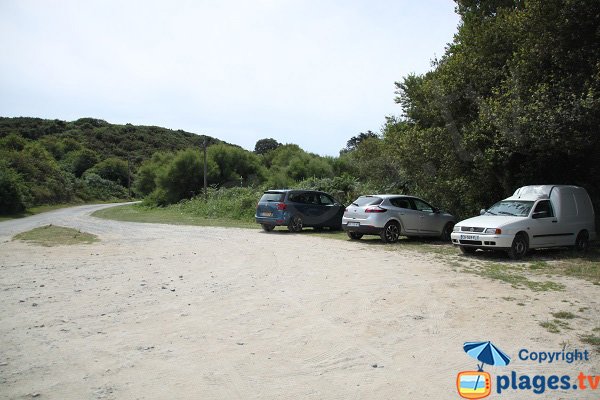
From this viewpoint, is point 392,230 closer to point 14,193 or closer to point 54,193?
point 14,193

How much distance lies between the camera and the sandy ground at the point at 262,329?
423cm

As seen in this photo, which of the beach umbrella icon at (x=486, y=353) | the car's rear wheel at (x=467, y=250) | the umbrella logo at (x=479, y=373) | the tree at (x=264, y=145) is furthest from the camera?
the tree at (x=264, y=145)

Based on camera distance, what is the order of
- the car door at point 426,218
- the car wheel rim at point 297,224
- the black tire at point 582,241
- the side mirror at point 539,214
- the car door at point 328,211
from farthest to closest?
the car door at point 328,211
the car wheel rim at point 297,224
the car door at point 426,218
the black tire at point 582,241
the side mirror at point 539,214

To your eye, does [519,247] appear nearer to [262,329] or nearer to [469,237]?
[469,237]

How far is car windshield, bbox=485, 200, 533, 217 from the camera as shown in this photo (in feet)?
41.0

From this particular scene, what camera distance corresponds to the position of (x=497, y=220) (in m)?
12.1

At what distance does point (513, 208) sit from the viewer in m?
12.8

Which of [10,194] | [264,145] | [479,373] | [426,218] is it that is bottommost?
[479,373]

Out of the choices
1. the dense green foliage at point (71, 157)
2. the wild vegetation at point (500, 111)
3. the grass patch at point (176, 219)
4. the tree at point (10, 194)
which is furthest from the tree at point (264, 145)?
the wild vegetation at point (500, 111)

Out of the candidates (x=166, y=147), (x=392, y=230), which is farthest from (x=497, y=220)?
(x=166, y=147)

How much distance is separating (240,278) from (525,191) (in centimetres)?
881

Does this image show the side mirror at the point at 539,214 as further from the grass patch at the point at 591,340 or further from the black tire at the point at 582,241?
the grass patch at the point at 591,340

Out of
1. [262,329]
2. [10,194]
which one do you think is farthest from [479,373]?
[10,194]

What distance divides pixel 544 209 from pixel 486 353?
9097mm
